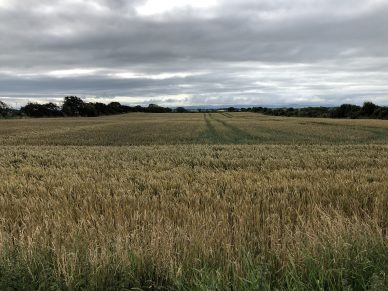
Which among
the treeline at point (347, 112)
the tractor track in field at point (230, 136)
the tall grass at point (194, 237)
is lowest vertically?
the tractor track in field at point (230, 136)

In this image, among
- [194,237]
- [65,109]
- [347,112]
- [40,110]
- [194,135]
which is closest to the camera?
[194,237]

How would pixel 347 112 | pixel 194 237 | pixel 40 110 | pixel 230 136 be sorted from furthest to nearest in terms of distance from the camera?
pixel 40 110
pixel 347 112
pixel 230 136
pixel 194 237

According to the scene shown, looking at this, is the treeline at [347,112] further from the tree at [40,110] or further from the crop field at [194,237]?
the crop field at [194,237]

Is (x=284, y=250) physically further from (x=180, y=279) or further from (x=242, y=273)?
(x=180, y=279)

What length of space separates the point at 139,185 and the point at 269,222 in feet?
12.5

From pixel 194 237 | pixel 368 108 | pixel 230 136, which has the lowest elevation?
pixel 230 136

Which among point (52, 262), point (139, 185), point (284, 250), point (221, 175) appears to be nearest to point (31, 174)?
point (139, 185)

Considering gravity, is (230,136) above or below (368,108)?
below

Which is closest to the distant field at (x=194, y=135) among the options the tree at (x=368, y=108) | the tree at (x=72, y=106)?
the tree at (x=368, y=108)

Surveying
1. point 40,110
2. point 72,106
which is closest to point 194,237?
point 40,110

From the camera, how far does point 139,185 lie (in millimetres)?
7918

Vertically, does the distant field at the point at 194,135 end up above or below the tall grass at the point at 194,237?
below

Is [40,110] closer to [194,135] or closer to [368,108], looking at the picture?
[194,135]

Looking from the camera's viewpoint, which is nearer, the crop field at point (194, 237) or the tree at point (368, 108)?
the crop field at point (194, 237)
